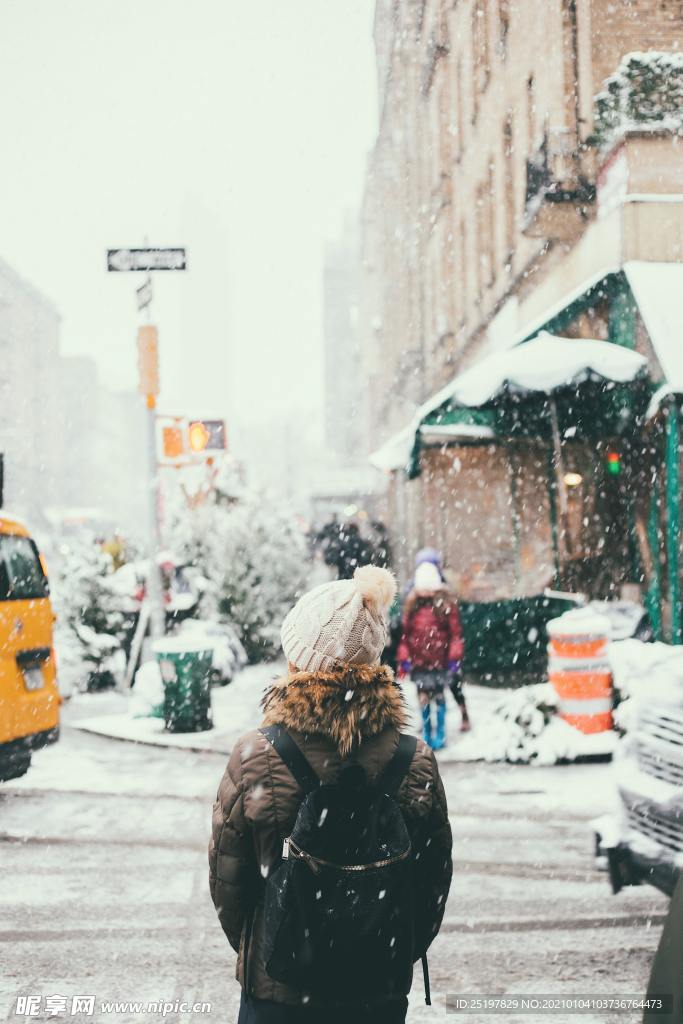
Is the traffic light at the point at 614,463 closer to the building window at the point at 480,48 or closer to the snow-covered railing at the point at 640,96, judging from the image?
the snow-covered railing at the point at 640,96

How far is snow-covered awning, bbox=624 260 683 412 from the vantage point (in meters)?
10.6

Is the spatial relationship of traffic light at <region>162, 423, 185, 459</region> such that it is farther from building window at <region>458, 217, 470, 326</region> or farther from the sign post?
building window at <region>458, 217, 470, 326</region>

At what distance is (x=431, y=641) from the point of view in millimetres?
9039

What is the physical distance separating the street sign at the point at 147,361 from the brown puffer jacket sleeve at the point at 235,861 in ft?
32.1

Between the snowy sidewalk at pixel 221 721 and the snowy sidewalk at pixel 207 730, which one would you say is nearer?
the snowy sidewalk at pixel 221 721

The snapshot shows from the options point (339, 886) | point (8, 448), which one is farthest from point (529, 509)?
point (8, 448)

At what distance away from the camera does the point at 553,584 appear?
50.8 feet

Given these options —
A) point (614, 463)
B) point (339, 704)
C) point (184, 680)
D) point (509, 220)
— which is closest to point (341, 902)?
point (339, 704)

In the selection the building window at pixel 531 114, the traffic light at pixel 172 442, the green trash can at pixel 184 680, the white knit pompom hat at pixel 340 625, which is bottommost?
the green trash can at pixel 184 680

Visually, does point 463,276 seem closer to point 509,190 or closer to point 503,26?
point 509,190

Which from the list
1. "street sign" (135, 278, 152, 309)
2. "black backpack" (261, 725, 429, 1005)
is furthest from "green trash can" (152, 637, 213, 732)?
"black backpack" (261, 725, 429, 1005)

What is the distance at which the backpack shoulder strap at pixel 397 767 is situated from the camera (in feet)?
7.89

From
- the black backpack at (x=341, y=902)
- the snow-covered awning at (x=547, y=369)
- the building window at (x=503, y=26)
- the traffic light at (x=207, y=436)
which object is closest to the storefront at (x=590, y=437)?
the snow-covered awning at (x=547, y=369)

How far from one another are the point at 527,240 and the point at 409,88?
Result: 2121cm
